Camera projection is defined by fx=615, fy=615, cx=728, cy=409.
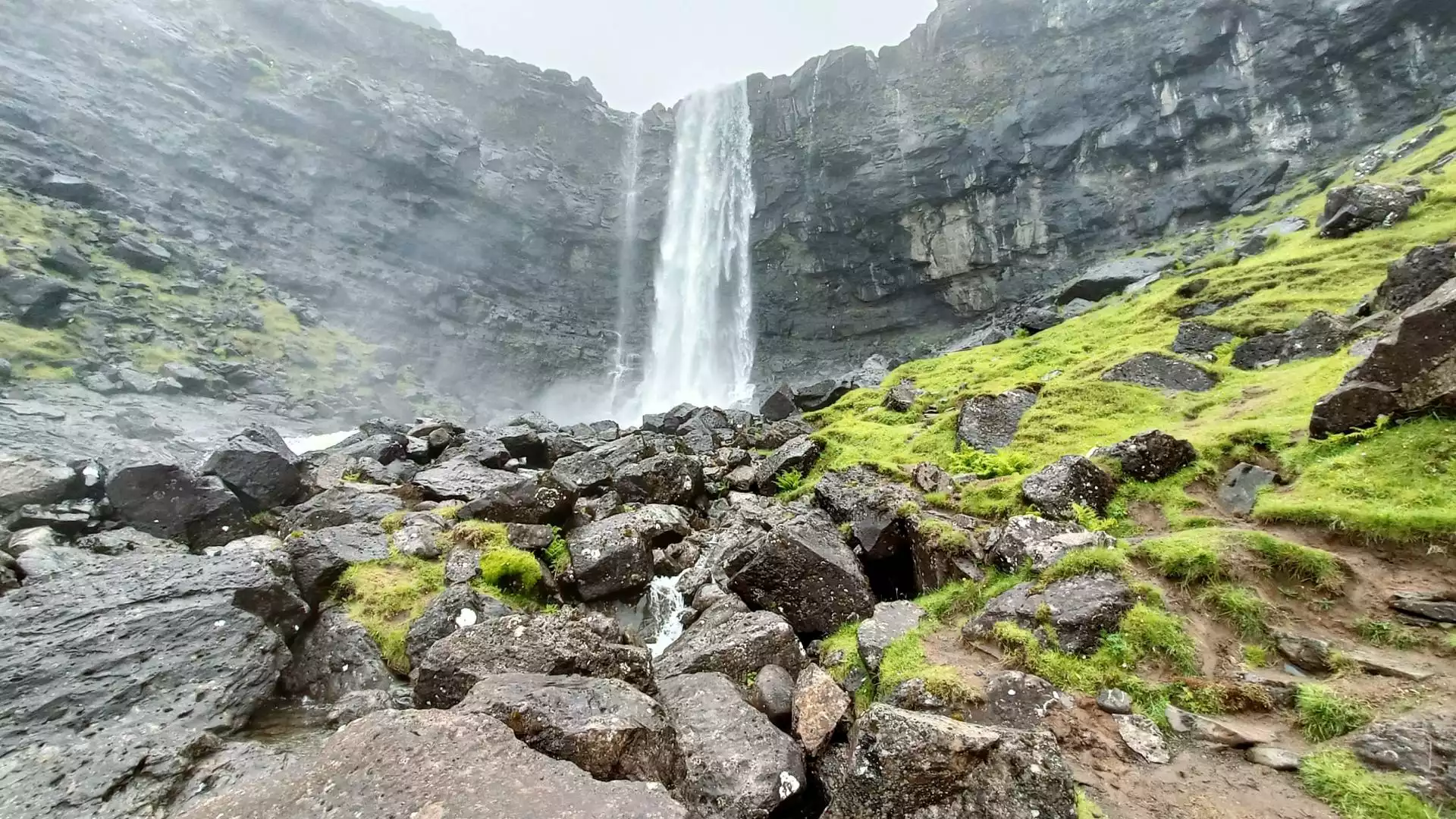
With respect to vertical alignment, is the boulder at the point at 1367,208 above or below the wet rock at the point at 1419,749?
above

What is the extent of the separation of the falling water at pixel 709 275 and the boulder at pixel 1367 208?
27.8 meters

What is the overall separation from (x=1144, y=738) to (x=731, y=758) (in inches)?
115

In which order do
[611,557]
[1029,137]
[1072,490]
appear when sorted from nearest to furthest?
[1072,490] → [611,557] → [1029,137]

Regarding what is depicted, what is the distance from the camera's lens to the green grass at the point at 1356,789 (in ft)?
10.6

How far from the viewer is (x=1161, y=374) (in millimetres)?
11438

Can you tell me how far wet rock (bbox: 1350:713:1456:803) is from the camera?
328 centimetres

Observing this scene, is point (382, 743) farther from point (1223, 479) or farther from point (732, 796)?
point (1223, 479)

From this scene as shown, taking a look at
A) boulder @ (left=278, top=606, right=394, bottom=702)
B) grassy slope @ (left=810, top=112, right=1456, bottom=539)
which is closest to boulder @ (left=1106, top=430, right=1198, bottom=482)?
grassy slope @ (left=810, top=112, right=1456, bottom=539)

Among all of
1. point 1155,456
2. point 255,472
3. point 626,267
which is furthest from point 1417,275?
point 626,267

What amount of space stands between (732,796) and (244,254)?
47.0 meters

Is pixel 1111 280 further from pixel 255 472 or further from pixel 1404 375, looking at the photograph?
pixel 255 472

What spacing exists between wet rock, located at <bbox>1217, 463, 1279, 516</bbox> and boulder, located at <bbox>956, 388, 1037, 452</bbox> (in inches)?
151

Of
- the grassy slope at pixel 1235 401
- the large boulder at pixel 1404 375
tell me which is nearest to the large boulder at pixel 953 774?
the grassy slope at pixel 1235 401

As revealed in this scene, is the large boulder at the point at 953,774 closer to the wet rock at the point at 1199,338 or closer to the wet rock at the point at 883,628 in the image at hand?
the wet rock at the point at 883,628
